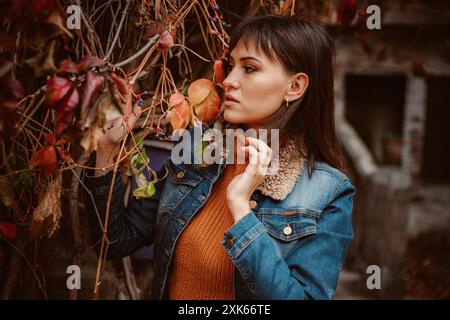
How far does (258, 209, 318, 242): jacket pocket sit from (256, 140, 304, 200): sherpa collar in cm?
6

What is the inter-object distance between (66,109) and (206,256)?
78 centimetres

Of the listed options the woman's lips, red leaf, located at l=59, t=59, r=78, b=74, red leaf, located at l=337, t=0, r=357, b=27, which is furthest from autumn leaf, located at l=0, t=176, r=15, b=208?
red leaf, located at l=337, t=0, r=357, b=27

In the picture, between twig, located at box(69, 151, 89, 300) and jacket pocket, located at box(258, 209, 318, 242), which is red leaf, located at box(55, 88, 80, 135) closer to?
twig, located at box(69, 151, 89, 300)

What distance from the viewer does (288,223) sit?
1.86m

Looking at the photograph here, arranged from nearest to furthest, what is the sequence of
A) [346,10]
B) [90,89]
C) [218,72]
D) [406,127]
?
[90,89]
[218,72]
[346,10]
[406,127]

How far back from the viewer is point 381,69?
723 cm

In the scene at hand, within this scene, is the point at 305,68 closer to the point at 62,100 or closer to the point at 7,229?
the point at 62,100

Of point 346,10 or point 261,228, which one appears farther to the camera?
point 346,10

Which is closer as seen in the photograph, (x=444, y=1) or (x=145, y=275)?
(x=145, y=275)

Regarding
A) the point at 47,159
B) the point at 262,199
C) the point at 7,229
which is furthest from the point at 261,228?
the point at 7,229

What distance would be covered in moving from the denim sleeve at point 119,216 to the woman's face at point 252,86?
487 mm

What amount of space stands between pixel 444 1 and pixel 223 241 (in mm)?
6016
